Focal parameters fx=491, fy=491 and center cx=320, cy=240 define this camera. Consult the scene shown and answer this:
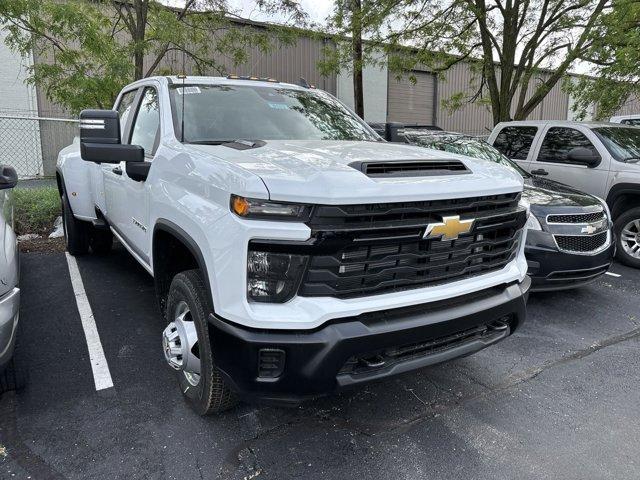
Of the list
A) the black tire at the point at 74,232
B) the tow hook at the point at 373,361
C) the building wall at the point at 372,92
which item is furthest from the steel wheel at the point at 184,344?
the building wall at the point at 372,92

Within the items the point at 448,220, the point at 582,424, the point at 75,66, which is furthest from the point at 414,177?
the point at 75,66

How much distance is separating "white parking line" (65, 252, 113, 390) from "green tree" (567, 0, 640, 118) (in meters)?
9.14

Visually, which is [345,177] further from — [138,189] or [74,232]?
[74,232]

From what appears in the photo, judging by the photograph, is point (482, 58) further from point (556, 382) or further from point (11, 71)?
point (11, 71)

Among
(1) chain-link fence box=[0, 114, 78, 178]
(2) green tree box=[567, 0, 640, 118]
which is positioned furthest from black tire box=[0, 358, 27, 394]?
(1) chain-link fence box=[0, 114, 78, 178]

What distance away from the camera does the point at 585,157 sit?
6309 millimetres

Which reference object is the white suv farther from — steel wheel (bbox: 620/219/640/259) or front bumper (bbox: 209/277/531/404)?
front bumper (bbox: 209/277/531/404)

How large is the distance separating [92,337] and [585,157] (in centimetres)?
603

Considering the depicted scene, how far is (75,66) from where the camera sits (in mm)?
7227

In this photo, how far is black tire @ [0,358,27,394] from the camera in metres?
3.08

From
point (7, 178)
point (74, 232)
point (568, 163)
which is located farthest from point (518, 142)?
point (7, 178)

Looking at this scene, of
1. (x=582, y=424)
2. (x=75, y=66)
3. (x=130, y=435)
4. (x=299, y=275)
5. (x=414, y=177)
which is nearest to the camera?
(x=299, y=275)

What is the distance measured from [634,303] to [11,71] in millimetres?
15381

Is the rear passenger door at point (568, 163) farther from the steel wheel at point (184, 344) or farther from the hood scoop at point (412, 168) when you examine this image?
the steel wheel at point (184, 344)
